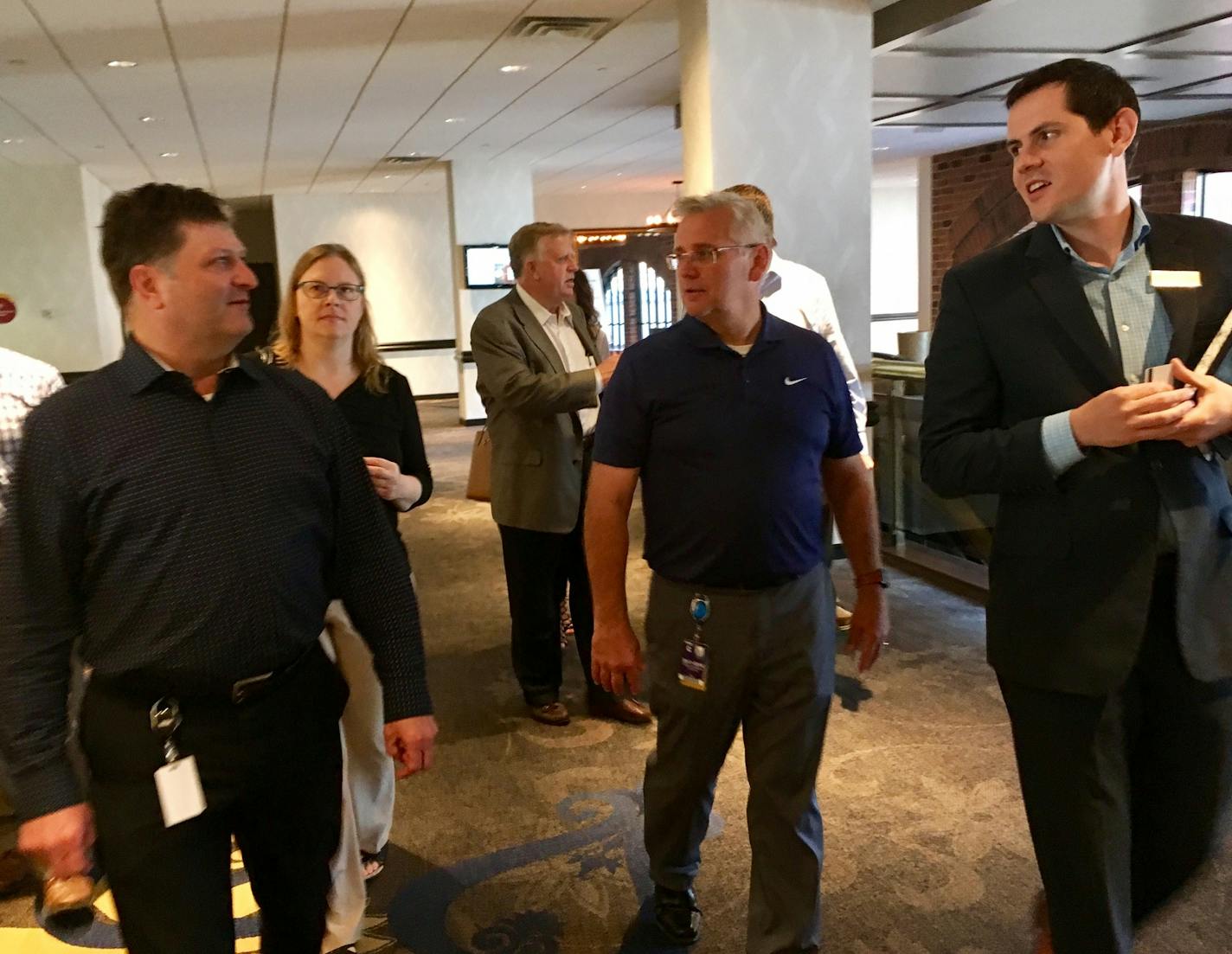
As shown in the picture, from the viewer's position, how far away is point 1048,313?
1.70 m

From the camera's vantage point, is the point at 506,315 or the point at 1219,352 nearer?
the point at 1219,352

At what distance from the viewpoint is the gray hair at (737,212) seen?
2.16m

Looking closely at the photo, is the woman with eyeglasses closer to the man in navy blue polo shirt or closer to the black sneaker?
the man in navy blue polo shirt

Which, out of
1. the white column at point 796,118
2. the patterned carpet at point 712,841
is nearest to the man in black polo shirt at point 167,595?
the patterned carpet at point 712,841

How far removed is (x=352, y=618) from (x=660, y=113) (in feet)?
25.1

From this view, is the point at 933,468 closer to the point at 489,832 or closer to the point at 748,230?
the point at 748,230

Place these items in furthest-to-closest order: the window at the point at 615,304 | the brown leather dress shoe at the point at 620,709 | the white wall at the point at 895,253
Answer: the window at the point at 615,304
the white wall at the point at 895,253
the brown leather dress shoe at the point at 620,709

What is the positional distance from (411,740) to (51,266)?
36.8 ft

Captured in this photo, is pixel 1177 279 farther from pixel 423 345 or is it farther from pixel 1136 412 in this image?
pixel 423 345

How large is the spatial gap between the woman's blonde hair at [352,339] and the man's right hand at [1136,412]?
5.66 feet

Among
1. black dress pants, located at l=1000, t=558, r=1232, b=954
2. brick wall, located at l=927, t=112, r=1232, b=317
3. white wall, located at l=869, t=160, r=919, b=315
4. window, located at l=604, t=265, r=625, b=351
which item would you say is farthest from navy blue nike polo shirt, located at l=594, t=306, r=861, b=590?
window, located at l=604, t=265, r=625, b=351

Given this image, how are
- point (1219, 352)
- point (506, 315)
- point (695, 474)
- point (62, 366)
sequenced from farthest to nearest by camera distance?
point (62, 366), point (506, 315), point (695, 474), point (1219, 352)

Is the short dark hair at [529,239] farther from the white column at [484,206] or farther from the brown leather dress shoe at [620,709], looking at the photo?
the white column at [484,206]

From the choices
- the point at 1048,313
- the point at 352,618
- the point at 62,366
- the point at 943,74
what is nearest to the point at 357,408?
the point at 352,618
